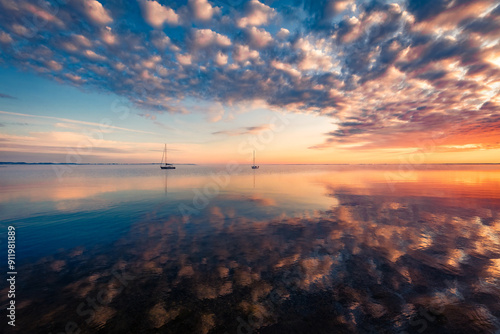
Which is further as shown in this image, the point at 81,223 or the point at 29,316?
the point at 81,223

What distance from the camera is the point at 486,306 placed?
24.8 ft

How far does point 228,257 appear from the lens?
39.3 ft

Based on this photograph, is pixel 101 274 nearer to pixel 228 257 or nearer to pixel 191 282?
pixel 191 282

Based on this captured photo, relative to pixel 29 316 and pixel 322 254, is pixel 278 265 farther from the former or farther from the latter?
pixel 29 316

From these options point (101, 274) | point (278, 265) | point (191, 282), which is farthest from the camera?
point (278, 265)

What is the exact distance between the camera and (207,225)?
18.3m

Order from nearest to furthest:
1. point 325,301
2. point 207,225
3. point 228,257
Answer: point 325,301
point 228,257
point 207,225

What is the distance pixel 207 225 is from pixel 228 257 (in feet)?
22.4

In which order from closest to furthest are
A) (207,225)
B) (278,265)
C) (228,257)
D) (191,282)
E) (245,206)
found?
(191,282)
(278,265)
(228,257)
(207,225)
(245,206)

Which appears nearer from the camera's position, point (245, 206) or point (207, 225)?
point (207, 225)

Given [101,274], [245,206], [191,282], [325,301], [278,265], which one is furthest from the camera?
[245,206]

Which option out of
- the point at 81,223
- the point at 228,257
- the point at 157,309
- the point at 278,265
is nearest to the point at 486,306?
the point at 278,265

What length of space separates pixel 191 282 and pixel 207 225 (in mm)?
9100

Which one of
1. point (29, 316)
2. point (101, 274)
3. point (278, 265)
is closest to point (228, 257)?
point (278, 265)
